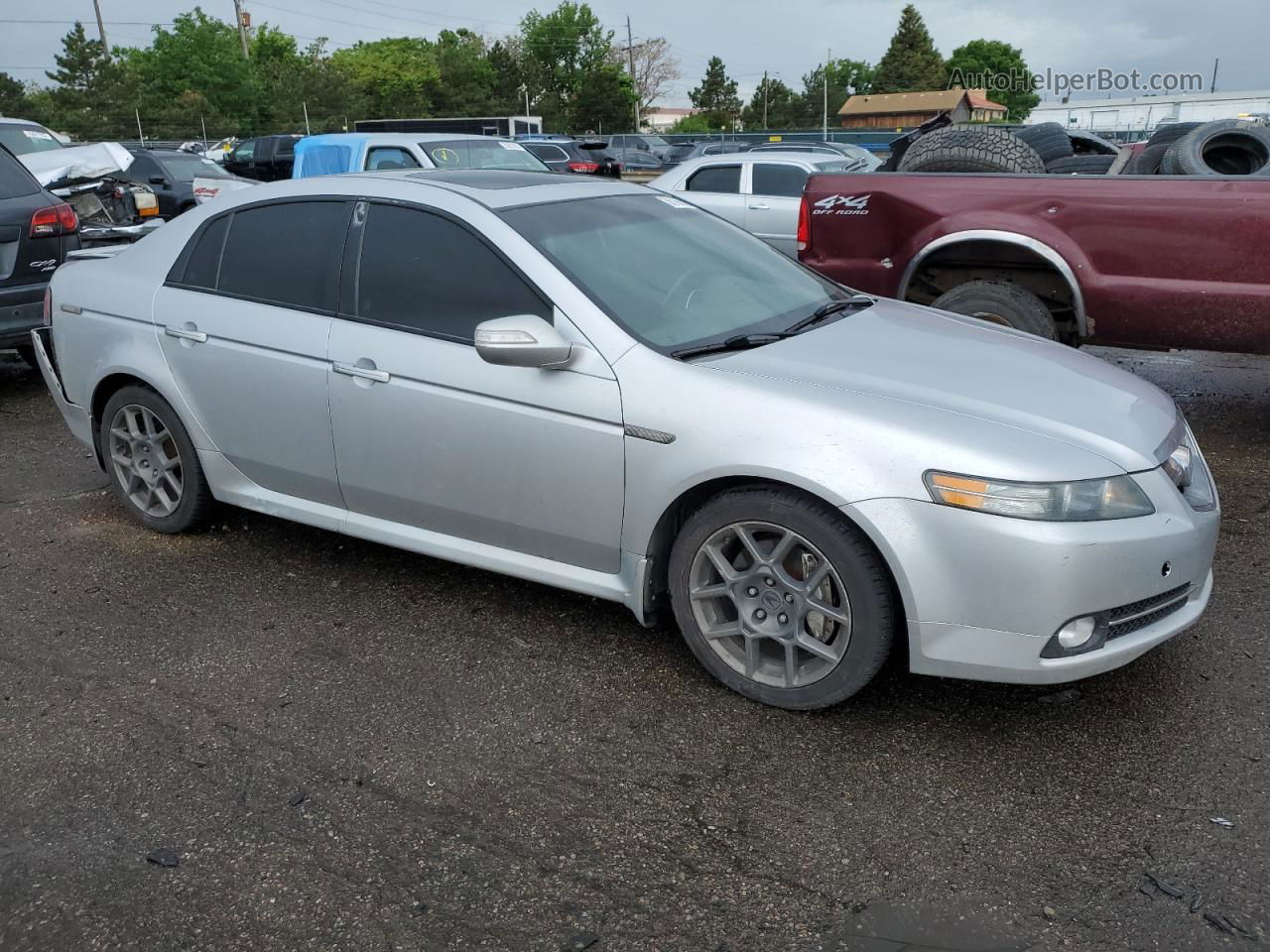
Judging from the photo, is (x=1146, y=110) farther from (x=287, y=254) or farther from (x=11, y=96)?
(x=11, y=96)

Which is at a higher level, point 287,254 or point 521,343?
point 287,254

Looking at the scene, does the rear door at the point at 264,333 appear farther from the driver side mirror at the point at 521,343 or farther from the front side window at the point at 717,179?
the front side window at the point at 717,179

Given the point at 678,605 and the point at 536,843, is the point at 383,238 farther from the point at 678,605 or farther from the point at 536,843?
the point at 536,843

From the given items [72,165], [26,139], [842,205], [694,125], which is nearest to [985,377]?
[842,205]

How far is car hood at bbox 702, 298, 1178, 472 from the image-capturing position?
10.7 ft

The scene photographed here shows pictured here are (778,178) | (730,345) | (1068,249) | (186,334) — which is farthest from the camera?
(778,178)

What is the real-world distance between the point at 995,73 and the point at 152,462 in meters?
115

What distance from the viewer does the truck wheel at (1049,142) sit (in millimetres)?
→ 8047

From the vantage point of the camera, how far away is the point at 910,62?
4011 inches

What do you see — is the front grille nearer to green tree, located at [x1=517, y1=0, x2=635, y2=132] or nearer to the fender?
the fender

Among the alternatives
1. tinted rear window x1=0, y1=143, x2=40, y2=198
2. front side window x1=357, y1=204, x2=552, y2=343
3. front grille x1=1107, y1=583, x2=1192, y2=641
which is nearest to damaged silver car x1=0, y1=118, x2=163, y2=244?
tinted rear window x1=0, y1=143, x2=40, y2=198

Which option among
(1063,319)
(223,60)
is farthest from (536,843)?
(223,60)

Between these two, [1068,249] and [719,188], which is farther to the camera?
[719,188]

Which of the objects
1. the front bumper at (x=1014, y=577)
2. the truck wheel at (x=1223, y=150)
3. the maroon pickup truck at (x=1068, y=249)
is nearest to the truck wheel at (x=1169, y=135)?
the truck wheel at (x=1223, y=150)
